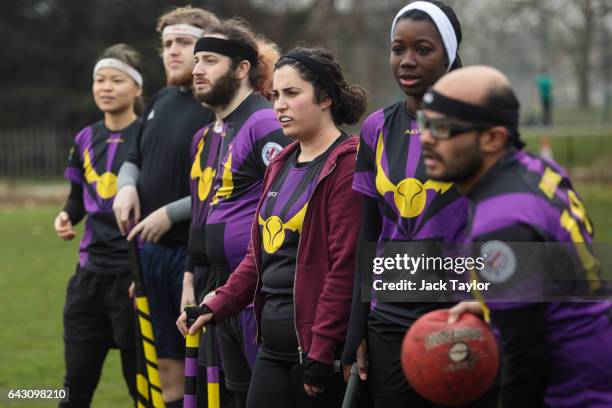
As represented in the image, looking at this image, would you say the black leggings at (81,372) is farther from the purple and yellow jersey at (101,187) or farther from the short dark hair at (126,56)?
the short dark hair at (126,56)

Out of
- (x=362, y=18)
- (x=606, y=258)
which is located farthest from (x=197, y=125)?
(x=362, y=18)

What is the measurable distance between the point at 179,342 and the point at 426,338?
11.5ft

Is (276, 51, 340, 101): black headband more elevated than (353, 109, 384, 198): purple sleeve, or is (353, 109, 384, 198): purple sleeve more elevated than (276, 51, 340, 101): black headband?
(276, 51, 340, 101): black headband

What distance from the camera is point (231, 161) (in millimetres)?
5953

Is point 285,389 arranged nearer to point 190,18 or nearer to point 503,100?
point 503,100

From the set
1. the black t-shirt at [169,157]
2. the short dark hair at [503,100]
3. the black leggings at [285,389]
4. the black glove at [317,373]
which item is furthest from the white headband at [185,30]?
the short dark hair at [503,100]

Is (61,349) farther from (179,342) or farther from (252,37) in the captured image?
(252,37)

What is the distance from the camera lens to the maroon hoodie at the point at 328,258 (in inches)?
188

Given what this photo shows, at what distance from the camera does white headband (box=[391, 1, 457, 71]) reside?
4.57 metres

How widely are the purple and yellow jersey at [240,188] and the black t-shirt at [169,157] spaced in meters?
0.94

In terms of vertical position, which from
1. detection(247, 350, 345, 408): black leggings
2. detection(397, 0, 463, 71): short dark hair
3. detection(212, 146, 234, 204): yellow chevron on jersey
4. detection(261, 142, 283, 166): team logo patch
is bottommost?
detection(247, 350, 345, 408): black leggings

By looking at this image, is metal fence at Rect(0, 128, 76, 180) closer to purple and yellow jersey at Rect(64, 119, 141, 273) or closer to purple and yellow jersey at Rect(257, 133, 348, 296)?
purple and yellow jersey at Rect(64, 119, 141, 273)

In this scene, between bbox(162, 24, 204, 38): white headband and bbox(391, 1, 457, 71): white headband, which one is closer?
bbox(391, 1, 457, 71): white headband

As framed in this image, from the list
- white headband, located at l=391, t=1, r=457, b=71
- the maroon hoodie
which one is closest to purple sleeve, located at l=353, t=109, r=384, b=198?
the maroon hoodie
